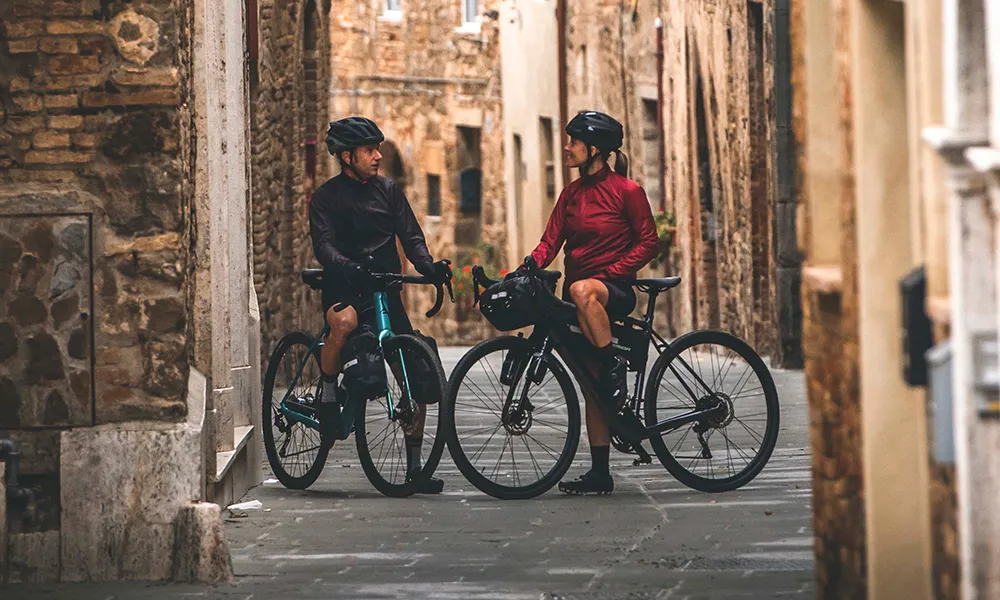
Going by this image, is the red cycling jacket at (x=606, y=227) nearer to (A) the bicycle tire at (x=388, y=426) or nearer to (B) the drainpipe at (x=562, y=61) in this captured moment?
(A) the bicycle tire at (x=388, y=426)

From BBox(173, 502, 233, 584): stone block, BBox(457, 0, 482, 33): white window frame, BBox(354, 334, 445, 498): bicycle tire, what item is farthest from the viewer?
BBox(457, 0, 482, 33): white window frame

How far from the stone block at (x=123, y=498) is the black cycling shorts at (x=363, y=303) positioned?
7.16 ft

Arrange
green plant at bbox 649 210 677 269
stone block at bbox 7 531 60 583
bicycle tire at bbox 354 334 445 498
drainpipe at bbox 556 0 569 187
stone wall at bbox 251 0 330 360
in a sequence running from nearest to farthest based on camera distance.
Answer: stone block at bbox 7 531 60 583, bicycle tire at bbox 354 334 445 498, stone wall at bbox 251 0 330 360, green plant at bbox 649 210 677 269, drainpipe at bbox 556 0 569 187

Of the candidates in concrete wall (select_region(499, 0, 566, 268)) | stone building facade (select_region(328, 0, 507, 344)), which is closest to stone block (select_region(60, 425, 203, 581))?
concrete wall (select_region(499, 0, 566, 268))

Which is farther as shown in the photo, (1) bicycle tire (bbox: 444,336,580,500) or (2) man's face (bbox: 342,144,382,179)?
(2) man's face (bbox: 342,144,382,179)

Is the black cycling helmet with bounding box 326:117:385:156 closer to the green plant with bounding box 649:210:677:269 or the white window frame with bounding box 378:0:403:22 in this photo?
the green plant with bounding box 649:210:677:269

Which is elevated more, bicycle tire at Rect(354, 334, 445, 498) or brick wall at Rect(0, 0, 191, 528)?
brick wall at Rect(0, 0, 191, 528)

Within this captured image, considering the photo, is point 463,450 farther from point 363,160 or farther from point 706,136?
point 706,136

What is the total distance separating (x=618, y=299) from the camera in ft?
28.6

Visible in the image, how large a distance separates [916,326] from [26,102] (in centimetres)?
368

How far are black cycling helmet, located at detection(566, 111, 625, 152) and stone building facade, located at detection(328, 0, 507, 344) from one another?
88.3 ft

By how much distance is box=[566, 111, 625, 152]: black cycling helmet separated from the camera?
883cm

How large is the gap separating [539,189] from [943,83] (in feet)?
84.4

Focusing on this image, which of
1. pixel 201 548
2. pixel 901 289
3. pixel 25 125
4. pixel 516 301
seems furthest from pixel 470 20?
pixel 901 289
